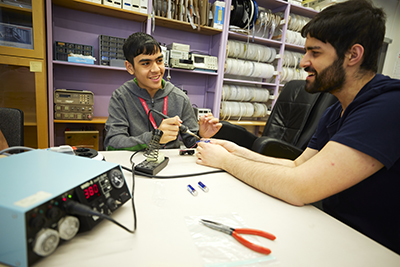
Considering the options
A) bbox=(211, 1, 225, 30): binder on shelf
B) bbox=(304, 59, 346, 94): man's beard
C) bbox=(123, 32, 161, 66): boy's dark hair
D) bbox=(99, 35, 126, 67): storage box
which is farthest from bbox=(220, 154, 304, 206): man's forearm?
bbox=(211, 1, 225, 30): binder on shelf

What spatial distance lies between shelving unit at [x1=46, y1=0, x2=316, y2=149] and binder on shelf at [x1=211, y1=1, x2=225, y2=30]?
59 millimetres

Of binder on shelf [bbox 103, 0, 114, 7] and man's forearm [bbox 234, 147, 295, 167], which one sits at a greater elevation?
binder on shelf [bbox 103, 0, 114, 7]

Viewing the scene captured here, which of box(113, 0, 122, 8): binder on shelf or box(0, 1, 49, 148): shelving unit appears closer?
box(0, 1, 49, 148): shelving unit

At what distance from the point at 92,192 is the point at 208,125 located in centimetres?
100

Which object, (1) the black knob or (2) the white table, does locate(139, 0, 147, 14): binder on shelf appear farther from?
(1) the black knob

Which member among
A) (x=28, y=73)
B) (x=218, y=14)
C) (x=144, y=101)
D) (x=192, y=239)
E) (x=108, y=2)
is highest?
(x=218, y=14)

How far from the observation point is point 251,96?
3.48 metres

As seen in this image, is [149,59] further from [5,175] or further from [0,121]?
[5,175]

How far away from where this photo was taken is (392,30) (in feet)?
13.4

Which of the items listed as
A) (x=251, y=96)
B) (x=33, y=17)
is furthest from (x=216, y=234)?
(x=251, y=96)

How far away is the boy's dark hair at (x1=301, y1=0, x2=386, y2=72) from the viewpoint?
0.86 meters

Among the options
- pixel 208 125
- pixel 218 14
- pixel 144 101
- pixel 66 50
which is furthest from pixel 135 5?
pixel 208 125

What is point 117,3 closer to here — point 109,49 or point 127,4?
point 127,4

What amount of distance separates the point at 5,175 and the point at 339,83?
1100 mm
